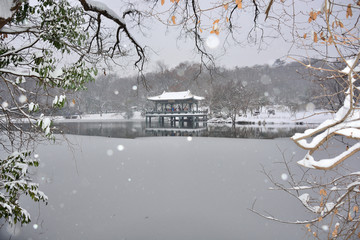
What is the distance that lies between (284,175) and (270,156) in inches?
121

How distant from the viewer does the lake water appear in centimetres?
438

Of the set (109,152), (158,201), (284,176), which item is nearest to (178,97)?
(109,152)

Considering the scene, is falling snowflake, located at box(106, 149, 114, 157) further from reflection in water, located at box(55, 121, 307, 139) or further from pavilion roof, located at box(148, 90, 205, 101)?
pavilion roof, located at box(148, 90, 205, 101)

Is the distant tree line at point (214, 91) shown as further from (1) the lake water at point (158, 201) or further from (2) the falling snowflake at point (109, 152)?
(1) the lake water at point (158, 201)

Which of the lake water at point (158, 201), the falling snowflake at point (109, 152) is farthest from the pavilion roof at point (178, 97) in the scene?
the lake water at point (158, 201)

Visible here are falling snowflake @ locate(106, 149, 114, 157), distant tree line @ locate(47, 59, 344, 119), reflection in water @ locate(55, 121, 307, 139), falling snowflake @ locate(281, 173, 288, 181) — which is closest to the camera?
falling snowflake @ locate(281, 173, 288, 181)

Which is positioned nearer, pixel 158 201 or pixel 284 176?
pixel 158 201

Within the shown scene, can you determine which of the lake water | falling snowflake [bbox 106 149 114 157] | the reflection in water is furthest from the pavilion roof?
the lake water

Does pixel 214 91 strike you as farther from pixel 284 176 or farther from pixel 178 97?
pixel 284 176

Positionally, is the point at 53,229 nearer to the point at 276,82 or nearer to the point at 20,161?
the point at 20,161

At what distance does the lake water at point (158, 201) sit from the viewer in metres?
4.38

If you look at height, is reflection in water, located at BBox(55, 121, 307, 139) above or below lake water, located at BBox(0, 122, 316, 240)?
above

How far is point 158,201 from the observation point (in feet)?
18.8

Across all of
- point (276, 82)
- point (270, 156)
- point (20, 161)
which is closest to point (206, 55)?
point (20, 161)
